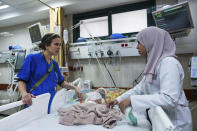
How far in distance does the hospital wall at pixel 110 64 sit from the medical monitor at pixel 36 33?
0.96ft

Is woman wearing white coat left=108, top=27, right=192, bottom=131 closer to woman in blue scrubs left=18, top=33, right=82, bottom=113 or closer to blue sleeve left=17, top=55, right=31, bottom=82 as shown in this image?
woman in blue scrubs left=18, top=33, right=82, bottom=113

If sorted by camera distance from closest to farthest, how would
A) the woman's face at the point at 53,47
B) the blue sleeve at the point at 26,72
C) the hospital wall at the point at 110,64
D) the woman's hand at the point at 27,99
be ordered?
1. the woman's hand at the point at 27,99
2. the blue sleeve at the point at 26,72
3. the woman's face at the point at 53,47
4. the hospital wall at the point at 110,64

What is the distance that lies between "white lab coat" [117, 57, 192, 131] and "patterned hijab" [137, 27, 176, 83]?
0.05 meters

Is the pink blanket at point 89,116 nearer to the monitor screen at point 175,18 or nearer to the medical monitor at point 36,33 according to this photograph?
the monitor screen at point 175,18

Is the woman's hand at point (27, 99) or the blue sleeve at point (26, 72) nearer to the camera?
the woman's hand at point (27, 99)

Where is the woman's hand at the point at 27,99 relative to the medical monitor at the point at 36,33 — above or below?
below

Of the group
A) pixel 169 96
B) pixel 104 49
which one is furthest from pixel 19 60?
pixel 169 96

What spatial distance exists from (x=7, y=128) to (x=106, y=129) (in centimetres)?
70

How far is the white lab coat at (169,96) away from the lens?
851 millimetres

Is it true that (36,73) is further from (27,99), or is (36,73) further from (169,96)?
(169,96)

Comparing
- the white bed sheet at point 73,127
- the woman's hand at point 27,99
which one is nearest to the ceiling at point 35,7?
the woman's hand at point 27,99

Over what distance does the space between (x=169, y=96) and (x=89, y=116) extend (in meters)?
0.61

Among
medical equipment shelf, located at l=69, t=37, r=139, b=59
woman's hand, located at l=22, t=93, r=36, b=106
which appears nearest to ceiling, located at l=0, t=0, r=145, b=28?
medical equipment shelf, located at l=69, t=37, r=139, b=59

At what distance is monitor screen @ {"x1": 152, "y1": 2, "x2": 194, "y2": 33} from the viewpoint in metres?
1.68
